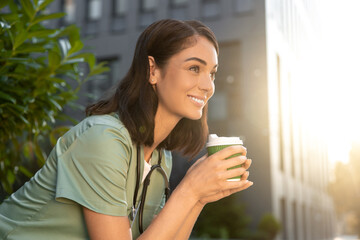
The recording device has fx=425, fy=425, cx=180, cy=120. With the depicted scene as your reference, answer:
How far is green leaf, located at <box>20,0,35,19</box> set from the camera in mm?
2601

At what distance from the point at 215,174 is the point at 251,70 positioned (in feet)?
59.6

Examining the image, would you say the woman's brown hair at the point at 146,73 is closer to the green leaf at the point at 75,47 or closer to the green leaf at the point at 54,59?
the green leaf at the point at 54,59

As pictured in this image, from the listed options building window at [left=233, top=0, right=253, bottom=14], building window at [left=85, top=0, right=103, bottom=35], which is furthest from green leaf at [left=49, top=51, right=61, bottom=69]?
building window at [left=85, top=0, right=103, bottom=35]

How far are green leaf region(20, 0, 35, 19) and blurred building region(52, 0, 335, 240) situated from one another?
44.9 ft

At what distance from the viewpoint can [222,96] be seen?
19766 millimetres

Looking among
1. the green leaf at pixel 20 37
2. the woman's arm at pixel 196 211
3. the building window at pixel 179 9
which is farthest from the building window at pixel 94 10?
the woman's arm at pixel 196 211

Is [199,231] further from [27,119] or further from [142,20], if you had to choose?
[27,119]

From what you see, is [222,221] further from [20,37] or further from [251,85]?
[20,37]

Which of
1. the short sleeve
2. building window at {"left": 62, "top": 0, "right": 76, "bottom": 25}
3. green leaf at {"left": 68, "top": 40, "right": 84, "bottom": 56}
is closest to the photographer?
the short sleeve

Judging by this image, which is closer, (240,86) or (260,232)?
(260,232)

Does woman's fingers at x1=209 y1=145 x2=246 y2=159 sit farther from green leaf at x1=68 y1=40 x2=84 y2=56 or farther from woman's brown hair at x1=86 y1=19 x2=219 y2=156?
green leaf at x1=68 y1=40 x2=84 y2=56

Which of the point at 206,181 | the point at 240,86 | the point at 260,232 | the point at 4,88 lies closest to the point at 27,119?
the point at 4,88

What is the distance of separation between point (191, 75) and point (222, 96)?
703 inches

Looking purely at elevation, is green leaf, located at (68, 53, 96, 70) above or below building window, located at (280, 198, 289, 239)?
above
